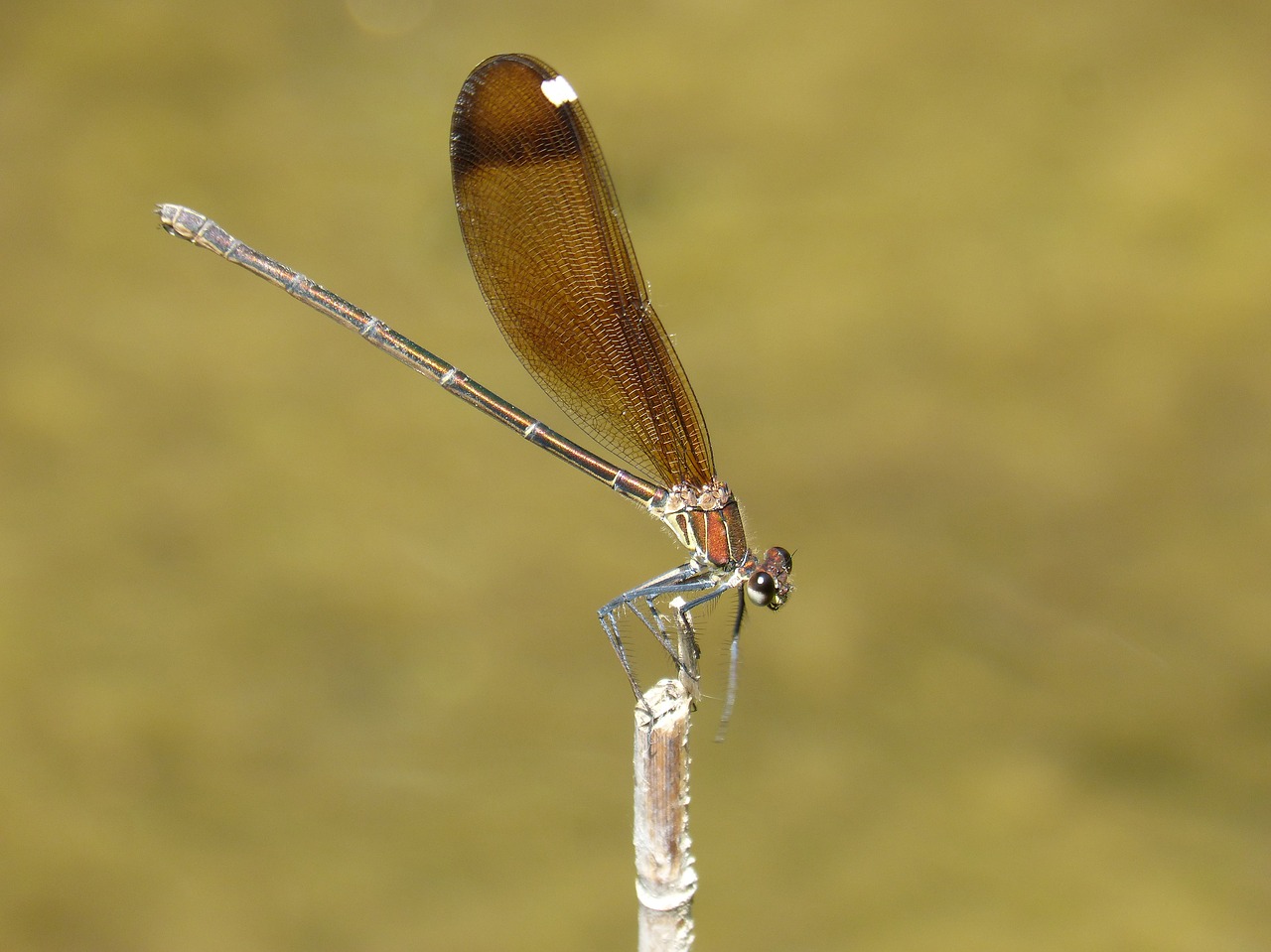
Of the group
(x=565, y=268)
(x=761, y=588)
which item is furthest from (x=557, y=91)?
(x=761, y=588)

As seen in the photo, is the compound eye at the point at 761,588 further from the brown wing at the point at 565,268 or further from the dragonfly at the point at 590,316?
the brown wing at the point at 565,268

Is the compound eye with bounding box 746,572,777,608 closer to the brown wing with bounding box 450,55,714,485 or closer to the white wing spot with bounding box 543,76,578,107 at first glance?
the brown wing with bounding box 450,55,714,485

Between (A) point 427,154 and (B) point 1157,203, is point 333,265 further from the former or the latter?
(B) point 1157,203

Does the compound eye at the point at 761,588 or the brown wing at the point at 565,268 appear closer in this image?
the compound eye at the point at 761,588

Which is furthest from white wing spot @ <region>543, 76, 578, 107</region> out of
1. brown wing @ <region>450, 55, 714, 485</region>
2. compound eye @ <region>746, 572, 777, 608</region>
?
compound eye @ <region>746, 572, 777, 608</region>

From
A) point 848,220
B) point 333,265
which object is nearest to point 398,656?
point 333,265

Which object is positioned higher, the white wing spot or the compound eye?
the white wing spot

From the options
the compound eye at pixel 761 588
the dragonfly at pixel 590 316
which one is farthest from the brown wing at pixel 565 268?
the compound eye at pixel 761 588
